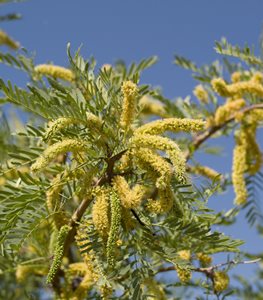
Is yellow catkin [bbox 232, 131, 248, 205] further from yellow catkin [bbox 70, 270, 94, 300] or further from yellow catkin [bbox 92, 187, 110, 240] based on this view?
yellow catkin [bbox 92, 187, 110, 240]

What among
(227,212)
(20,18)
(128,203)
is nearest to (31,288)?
(227,212)

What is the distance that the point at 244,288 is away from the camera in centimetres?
267

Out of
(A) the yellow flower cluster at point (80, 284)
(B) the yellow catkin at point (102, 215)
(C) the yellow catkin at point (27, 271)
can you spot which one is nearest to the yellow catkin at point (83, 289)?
(A) the yellow flower cluster at point (80, 284)

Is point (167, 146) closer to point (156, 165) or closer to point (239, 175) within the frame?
point (156, 165)

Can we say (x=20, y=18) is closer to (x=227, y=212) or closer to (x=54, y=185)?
(x=227, y=212)

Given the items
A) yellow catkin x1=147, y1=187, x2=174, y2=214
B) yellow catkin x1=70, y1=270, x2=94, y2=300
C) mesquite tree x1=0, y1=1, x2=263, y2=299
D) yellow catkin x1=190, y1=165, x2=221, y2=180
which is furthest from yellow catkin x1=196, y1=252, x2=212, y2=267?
yellow catkin x1=147, y1=187, x2=174, y2=214

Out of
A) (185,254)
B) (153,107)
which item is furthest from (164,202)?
(153,107)

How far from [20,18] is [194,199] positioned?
1.81 m

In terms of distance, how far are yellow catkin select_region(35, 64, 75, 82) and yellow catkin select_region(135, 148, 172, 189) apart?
66 cm

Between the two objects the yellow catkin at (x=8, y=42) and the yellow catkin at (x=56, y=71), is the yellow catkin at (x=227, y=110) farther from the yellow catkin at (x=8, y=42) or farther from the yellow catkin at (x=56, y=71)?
the yellow catkin at (x=8, y=42)

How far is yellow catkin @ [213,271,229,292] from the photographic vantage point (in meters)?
1.72

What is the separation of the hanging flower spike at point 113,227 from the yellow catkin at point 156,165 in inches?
4.1

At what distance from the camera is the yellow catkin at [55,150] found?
1.17 metres

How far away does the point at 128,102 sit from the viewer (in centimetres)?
132
